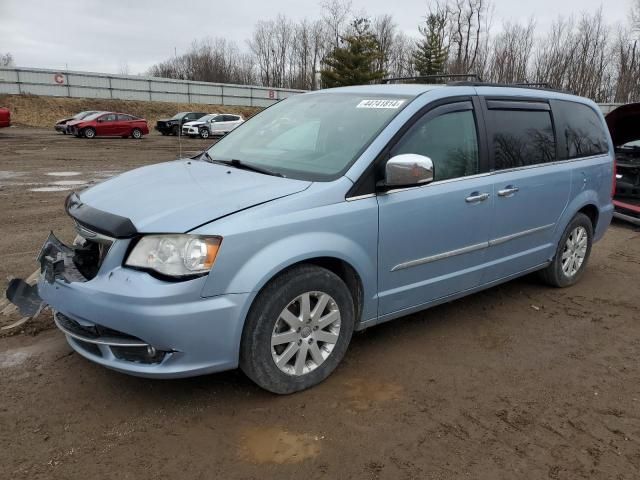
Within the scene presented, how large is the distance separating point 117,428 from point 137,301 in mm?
702

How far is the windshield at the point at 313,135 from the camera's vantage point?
3.47m

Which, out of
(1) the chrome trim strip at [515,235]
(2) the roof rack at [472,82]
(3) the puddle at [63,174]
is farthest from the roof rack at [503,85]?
(3) the puddle at [63,174]

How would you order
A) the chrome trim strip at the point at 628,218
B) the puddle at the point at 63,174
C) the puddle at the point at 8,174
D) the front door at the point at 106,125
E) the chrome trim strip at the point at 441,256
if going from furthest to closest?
the front door at the point at 106,125 → the puddle at the point at 63,174 → the puddle at the point at 8,174 → the chrome trim strip at the point at 628,218 → the chrome trim strip at the point at 441,256

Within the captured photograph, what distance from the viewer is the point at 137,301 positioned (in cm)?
267

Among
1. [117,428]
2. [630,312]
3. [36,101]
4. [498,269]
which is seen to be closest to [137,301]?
[117,428]

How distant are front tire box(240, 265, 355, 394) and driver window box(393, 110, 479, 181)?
1.03m

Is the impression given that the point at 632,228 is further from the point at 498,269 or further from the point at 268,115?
the point at 268,115

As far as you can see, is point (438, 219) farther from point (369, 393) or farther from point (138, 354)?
point (138, 354)

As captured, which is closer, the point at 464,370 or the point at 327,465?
the point at 327,465

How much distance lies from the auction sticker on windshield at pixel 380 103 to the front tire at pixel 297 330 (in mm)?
1297

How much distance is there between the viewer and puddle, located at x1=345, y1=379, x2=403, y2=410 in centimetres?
314

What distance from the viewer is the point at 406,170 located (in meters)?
3.22

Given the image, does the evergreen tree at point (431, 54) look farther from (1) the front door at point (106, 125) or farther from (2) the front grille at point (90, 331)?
(2) the front grille at point (90, 331)

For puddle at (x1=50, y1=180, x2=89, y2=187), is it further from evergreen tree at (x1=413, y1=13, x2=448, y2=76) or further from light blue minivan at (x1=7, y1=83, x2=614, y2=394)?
evergreen tree at (x1=413, y1=13, x2=448, y2=76)
